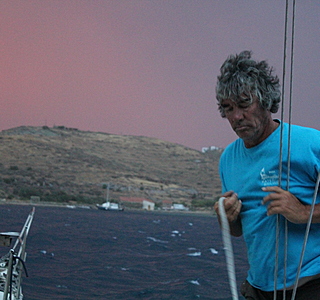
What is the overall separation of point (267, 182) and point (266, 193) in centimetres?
4

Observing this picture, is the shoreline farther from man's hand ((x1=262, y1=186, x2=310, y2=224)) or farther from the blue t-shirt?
man's hand ((x1=262, y1=186, x2=310, y2=224))

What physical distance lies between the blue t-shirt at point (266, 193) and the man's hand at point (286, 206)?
0.08 m

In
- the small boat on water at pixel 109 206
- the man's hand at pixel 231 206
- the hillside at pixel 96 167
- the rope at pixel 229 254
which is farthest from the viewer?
the hillside at pixel 96 167

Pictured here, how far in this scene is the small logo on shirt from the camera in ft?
5.86

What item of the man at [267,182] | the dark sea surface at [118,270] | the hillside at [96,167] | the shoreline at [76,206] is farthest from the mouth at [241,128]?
the hillside at [96,167]

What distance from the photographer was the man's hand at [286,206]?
165 centimetres

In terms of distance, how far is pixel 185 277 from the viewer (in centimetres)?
2294

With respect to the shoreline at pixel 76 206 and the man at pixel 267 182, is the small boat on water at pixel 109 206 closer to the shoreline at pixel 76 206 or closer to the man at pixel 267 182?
the shoreline at pixel 76 206

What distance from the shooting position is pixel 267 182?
5.95 ft

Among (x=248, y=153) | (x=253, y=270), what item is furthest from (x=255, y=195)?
(x=253, y=270)

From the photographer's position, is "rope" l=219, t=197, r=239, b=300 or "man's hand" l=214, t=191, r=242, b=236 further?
"man's hand" l=214, t=191, r=242, b=236

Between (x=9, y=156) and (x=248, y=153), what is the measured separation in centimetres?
10354

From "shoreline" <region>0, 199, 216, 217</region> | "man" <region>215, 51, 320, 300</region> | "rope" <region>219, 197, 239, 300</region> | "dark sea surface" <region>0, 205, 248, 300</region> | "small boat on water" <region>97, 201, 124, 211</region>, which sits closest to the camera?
"rope" <region>219, 197, 239, 300</region>

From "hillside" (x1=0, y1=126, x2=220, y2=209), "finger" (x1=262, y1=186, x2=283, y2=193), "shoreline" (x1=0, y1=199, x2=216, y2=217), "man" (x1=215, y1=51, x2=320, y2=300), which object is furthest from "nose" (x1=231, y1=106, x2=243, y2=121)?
"hillside" (x1=0, y1=126, x2=220, y2=209)
